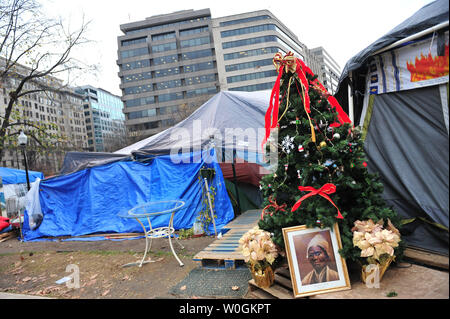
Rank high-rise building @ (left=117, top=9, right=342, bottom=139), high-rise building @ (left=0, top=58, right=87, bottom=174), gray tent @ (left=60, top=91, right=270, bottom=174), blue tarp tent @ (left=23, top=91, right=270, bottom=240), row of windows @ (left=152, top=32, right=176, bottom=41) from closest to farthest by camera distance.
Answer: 1. gray tent @ (left=60, top=91, right=270, bottom=174)
2. blue tarp tent @ (left=23, top=91, right=270, bottom=240)
3. high-rise building @ (left=0, top=58, right=87, bottom=174)
4. high-rise building @ (left=117, top=9, right=342, bottom=139)
5. row of windows @ (left=152, top=32, right=176, bottom=41)

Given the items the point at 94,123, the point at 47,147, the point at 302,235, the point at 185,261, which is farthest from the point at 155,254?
the point at 94,123

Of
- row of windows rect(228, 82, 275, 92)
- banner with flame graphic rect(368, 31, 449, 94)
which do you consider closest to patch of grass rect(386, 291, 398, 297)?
banner with flame graphic rect(368, 31, 449, 94)

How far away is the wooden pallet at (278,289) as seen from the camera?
2.93 m

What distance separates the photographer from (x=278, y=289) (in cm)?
305

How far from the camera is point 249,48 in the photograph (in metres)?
62.0

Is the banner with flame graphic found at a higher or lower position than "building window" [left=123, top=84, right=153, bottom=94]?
lower

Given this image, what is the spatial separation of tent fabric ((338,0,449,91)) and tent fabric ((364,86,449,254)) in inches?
22.6

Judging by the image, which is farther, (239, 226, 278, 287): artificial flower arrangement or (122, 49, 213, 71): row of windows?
(122, 49, 213, 71): row of windows

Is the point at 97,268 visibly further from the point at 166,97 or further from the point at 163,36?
the point at 163,36

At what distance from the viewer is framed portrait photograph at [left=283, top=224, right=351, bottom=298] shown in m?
2.68

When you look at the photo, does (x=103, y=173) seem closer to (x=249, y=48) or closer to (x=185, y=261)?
(x=185, y=261)

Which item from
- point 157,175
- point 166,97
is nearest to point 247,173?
point 157,175

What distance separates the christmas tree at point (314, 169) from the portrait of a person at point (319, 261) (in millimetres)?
159

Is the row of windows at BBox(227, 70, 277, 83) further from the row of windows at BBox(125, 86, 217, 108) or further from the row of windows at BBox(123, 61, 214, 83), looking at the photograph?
the row of windows at BBox(123, 61, 214, 83)
